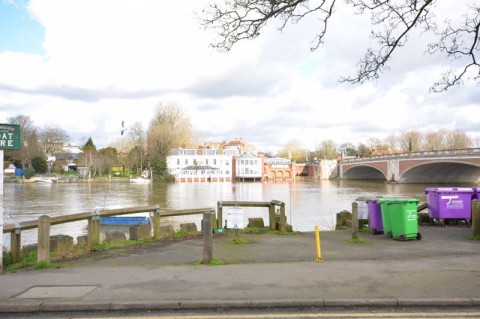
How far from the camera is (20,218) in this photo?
30047 mm

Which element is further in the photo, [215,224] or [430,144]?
[430,144]

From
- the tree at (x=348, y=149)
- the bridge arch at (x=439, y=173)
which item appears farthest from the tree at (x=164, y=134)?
the tree at (x=348, y=149)

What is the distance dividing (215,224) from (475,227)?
23.3ft

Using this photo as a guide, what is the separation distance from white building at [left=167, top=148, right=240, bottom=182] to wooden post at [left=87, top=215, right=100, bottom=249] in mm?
96015

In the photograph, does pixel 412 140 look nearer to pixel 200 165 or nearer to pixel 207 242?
pixel 200 165

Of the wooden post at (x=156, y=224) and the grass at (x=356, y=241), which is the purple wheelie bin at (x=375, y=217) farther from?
the wooden post at (x=156, y=224)

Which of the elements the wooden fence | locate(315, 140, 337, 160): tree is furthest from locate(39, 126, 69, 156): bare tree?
the wooden fence

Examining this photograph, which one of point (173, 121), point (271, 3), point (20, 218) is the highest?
point (173, 121)

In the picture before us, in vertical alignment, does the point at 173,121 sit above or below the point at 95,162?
above

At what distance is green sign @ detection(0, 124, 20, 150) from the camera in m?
7.80

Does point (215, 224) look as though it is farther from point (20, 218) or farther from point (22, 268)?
A: point (20, 218)

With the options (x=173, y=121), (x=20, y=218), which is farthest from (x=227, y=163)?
(x=20, y=218)

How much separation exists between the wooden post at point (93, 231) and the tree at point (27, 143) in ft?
297

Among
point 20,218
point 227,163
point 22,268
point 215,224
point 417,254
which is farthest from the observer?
point 227,163
